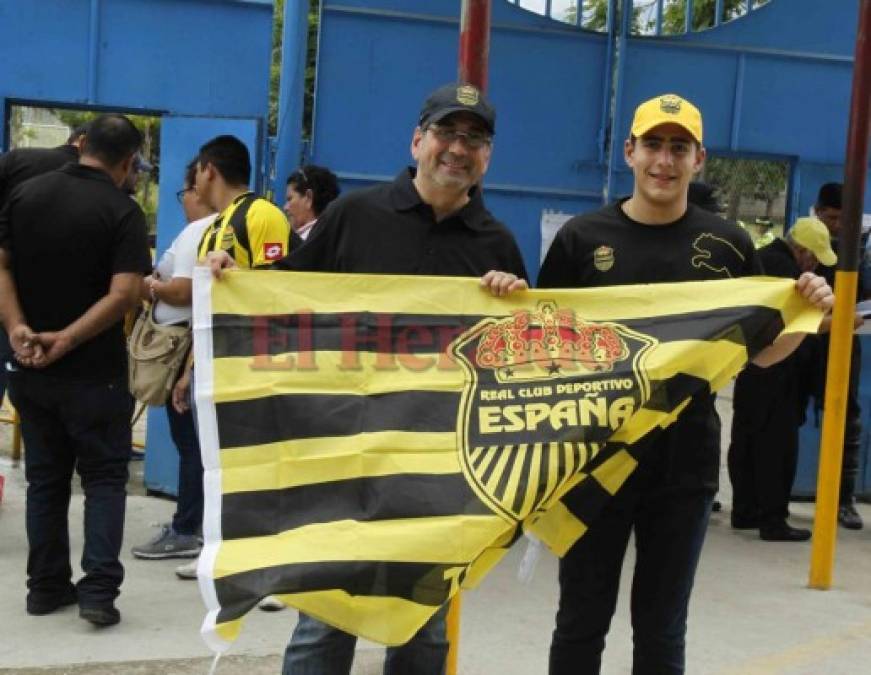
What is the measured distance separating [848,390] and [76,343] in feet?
14.3

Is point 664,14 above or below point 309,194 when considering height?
above

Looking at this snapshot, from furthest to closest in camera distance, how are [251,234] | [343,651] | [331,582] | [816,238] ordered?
[816,238] → [251,234] → [343,651] → [331,582]

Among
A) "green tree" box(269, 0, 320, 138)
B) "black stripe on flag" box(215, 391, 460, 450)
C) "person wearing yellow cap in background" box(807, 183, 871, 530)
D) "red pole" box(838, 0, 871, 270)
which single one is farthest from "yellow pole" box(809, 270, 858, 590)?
"green tree" box(269, 0, 320, 138)

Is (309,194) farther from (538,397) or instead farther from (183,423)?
(538,397)

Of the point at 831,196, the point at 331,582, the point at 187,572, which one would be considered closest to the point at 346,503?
the point at 331,582

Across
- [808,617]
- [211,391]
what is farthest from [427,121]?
[808,617]

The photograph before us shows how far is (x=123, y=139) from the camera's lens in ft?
16.7

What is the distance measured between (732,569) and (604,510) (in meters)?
3.10

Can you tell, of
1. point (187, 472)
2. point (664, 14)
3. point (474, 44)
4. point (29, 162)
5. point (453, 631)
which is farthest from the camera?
point (664, 14)

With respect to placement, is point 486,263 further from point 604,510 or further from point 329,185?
point 329,185

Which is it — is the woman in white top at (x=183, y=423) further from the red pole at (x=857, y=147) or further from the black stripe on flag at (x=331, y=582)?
the red pole at (x=857, y=147)

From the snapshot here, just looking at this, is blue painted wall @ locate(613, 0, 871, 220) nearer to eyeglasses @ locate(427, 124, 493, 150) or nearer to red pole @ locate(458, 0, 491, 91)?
red pole @ locate(458, 0, 491, 91)

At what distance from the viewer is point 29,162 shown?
20.8ft

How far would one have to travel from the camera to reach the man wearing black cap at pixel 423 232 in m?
3.46
